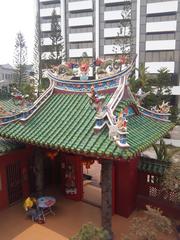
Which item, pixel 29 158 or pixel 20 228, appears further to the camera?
pixel 29 158

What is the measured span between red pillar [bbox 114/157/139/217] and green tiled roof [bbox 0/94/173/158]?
1701 millimetres

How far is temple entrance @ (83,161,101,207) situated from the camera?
11.5 meters

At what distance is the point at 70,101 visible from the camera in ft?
34.3

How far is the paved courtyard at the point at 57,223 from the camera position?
8.91m

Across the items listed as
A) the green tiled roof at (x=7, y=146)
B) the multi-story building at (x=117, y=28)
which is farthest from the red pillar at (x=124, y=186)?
the multi-story building at (x=117, y=28)

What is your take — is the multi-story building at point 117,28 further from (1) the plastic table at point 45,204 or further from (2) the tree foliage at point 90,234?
(2) the tree foliage at point 90,234

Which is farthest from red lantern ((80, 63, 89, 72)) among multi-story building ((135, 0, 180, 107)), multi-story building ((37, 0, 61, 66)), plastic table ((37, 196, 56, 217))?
multi-story building ((37, 0, 61, 66))

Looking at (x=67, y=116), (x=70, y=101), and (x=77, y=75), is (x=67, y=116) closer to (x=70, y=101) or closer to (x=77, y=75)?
(x=70, y=101)

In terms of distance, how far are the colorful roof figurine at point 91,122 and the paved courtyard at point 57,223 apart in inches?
130

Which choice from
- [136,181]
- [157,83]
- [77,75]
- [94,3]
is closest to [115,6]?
[94,3]

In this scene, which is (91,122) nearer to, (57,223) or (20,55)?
(57,223)

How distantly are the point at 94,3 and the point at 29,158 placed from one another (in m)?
39.1

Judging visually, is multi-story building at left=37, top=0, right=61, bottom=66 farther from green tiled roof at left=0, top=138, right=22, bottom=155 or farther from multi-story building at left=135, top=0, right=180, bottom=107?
green tiled roof at left=0, top=138, right=22, bottom=155

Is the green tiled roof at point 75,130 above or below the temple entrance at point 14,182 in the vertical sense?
above
